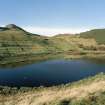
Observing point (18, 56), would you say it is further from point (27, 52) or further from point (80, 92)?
point (80, 92)

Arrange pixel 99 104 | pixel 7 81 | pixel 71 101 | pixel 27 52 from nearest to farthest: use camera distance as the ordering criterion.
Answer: pixel 99 104, pixel 71 101, pixel 7 81, pixel 27 52

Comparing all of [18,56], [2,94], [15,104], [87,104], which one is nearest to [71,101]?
[87,104]

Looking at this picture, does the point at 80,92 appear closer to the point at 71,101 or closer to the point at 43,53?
the point at 71,101

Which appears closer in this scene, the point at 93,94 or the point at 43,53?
the point at 93,94

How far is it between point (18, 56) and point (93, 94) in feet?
382

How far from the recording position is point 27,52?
168m

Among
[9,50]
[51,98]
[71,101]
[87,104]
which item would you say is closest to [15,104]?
[51,98]

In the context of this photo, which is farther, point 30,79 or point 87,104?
point 30,79

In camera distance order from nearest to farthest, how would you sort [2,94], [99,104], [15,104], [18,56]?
[99,104] < [15,104] < [2,94] < [18,56]

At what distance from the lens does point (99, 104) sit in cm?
3406

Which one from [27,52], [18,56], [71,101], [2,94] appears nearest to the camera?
[71,101]

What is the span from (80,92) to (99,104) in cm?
774

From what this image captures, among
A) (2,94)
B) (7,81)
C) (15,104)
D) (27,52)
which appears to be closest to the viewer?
(15,104)

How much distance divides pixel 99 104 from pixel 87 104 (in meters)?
1.50
